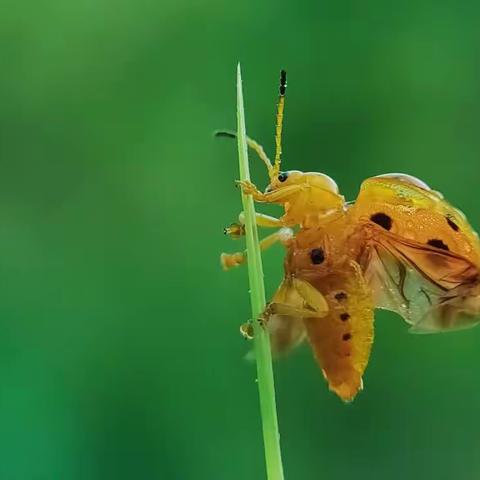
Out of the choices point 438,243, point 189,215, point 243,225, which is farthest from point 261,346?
point 189,215

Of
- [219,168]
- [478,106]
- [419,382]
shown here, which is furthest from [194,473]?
[478,106]

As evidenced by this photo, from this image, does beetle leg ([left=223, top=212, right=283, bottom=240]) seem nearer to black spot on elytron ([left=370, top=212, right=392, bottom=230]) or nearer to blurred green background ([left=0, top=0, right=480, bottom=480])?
black spot on elytron ([left=370, top=212, right=392, bottom=230])

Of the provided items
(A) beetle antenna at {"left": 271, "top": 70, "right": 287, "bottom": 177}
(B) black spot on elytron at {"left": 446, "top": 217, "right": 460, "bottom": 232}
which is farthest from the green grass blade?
(B) black spot on elytron at {"left": 446, "top": 217, "right": 460, "bottom": 232}

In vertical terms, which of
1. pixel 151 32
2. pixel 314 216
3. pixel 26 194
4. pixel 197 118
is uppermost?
pixel 151 32

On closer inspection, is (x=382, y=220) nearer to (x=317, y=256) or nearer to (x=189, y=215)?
(x=317, y=256)

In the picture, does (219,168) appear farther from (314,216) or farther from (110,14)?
(314,216)

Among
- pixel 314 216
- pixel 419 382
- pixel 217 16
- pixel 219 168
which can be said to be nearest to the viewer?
pixel 314 216

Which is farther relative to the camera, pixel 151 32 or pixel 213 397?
pixel 151 32
